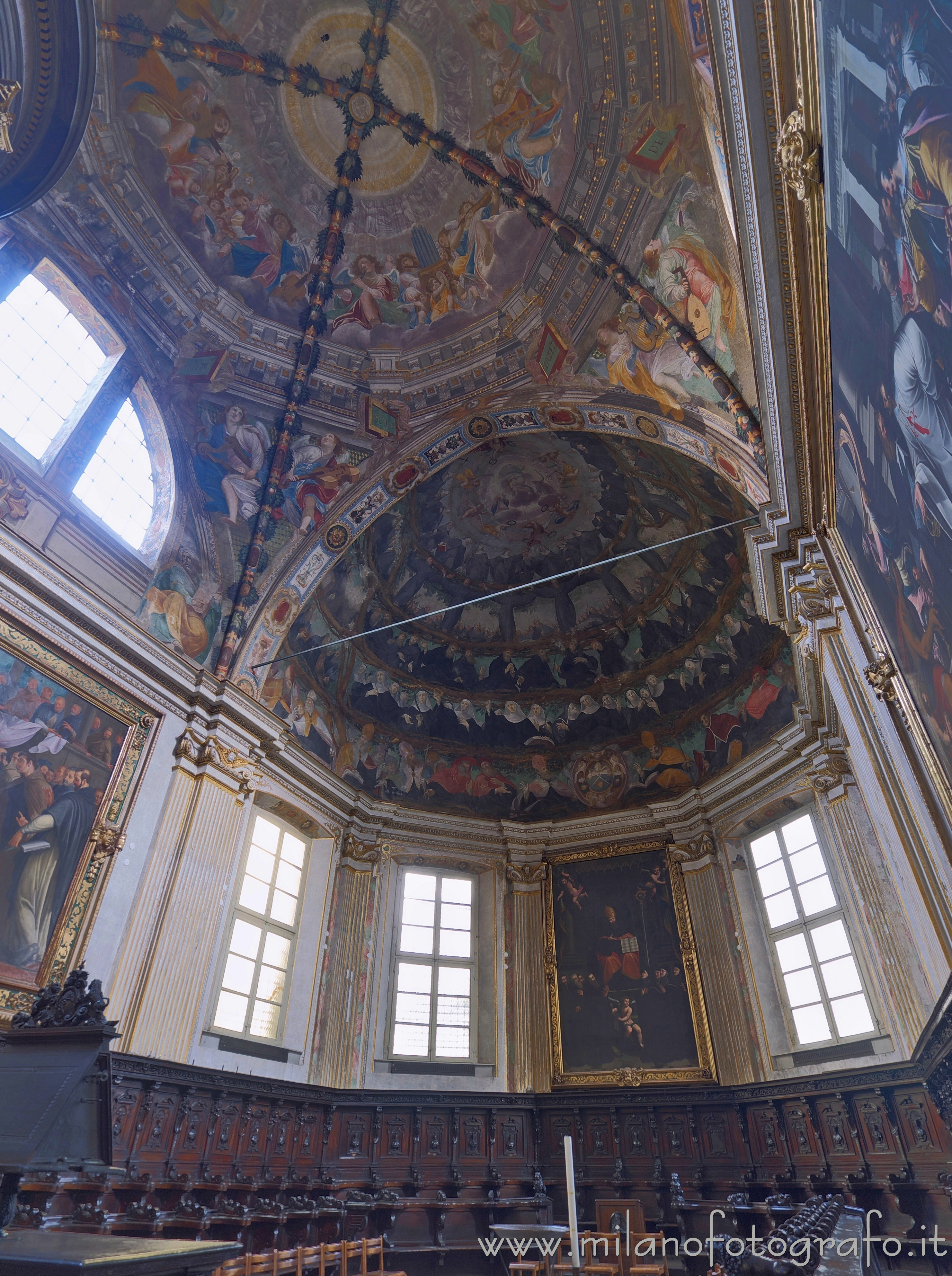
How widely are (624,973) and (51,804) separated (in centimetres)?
984

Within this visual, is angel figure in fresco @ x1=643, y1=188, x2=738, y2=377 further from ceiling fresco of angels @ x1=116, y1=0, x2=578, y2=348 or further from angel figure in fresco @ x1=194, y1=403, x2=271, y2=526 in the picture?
angel figure in fresco @ x1=194, y1=403, x2=271, y2=526

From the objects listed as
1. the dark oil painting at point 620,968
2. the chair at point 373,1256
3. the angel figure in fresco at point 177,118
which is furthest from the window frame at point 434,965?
the angel figure in fresco at point 177,118

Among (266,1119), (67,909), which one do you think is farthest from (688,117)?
Result: (266,1119)

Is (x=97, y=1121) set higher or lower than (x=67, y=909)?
lower

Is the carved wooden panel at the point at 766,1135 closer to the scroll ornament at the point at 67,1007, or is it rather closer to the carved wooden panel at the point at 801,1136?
the carved wooden panel at the point at 801,1136

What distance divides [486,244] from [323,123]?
2962mm

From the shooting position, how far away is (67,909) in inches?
325

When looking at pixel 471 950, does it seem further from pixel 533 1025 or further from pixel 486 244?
pixel 486 244

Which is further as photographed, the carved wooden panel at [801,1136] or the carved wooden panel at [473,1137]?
the carved wooden panel at [473,1137]

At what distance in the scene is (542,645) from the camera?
53.5 ft

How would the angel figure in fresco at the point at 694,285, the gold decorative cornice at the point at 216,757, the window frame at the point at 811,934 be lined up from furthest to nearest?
1. the window frame at the point at 811,934
2. the gold decorative cornice at the point at 216,757
3. the angel figure in fresco at the point at 694,285

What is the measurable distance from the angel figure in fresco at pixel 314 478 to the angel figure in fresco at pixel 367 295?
6.28 ft

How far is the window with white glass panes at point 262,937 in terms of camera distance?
10703mm

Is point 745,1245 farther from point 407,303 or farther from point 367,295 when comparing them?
point 367,295
